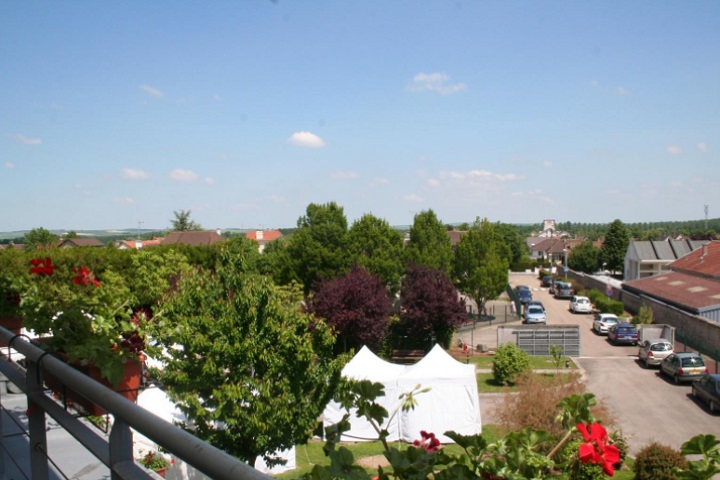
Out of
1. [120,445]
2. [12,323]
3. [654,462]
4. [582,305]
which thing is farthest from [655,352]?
[120,445]

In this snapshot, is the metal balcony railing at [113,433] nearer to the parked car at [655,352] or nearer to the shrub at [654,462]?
the shrub at [654,462]

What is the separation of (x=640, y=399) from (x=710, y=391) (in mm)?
2079

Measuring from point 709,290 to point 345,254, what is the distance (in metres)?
21.0

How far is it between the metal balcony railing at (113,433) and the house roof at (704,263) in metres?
40.7

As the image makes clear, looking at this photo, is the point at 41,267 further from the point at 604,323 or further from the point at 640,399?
the point at 604,323

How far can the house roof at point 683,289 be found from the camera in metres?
29.0

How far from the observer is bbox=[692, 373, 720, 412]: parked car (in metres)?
16.8

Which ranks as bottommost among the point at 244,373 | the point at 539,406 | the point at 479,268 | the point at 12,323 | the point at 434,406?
the point at 434,406

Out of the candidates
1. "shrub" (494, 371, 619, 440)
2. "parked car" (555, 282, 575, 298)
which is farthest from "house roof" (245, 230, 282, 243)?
"shrub" (494, 371, 619, 440)

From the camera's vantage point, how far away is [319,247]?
34875 mm

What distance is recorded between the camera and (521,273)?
254 ft

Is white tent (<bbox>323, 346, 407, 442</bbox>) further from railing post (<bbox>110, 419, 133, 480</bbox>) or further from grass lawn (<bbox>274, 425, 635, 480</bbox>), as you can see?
railing post (<bbox>110, 419, 133, 480</bbox>)

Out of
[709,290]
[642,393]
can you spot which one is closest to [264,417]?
[642,393]

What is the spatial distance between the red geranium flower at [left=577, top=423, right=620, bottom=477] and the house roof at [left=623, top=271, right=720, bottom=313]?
1194 inches
